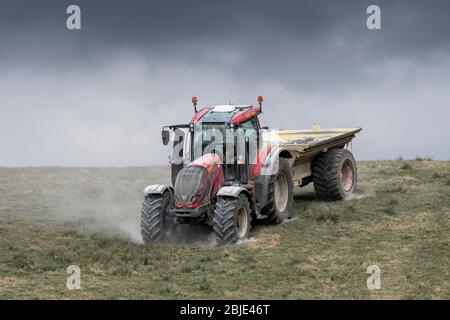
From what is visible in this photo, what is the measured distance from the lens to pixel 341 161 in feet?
64.8

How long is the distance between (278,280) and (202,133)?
443cm

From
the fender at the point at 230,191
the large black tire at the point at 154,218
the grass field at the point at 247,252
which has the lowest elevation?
the grass field at the point at 247,252

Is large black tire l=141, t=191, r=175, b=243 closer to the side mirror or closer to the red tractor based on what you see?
the red tractor

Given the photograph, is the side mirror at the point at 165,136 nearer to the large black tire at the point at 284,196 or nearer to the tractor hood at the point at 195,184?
the tractor hood at the point at 195,184

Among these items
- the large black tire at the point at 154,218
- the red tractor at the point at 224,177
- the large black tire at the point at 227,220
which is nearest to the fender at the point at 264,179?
the red tractor at the point at 224,177

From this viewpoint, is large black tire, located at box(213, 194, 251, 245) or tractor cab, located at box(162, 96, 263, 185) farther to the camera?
tractor cab, located at box(162, 96, 263, 185)

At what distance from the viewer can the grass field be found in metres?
12.1

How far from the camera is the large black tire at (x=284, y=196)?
640 inches

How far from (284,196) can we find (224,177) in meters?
2.26

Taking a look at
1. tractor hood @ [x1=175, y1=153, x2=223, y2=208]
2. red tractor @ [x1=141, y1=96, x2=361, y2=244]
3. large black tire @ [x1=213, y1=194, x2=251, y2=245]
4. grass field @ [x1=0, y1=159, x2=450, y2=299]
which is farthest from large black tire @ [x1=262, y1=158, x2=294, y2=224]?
tractor hood @ [x1=175, y1=153, x2=223, y2=208]

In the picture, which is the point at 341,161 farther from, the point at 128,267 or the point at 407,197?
the point at 128,267
